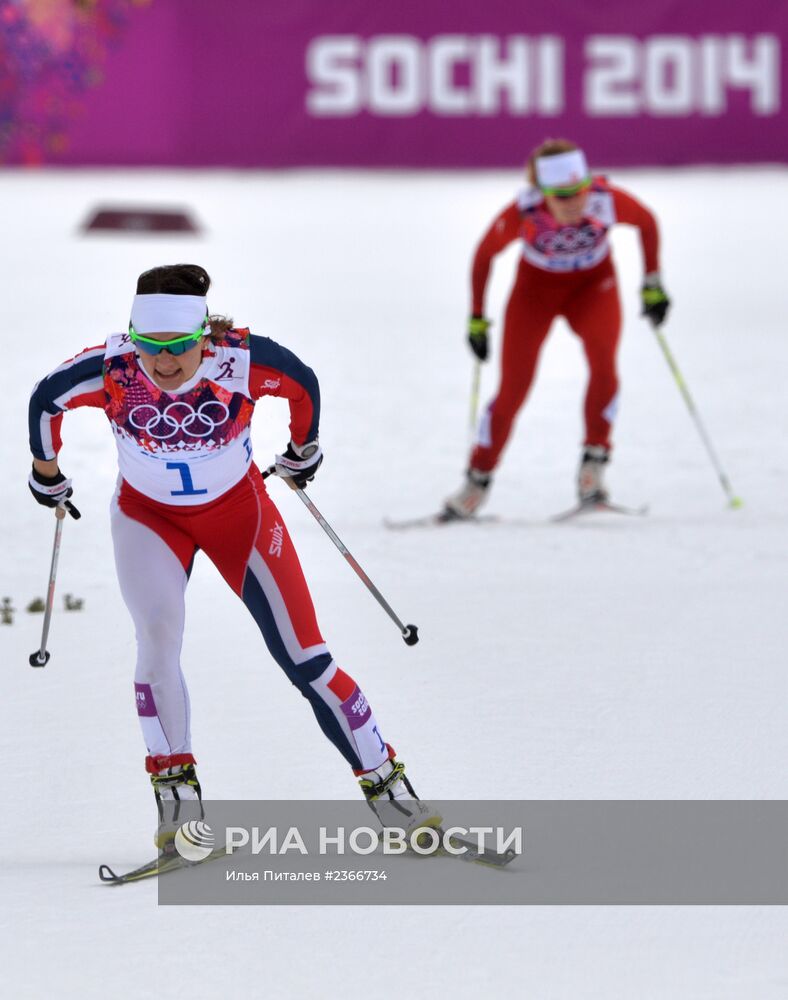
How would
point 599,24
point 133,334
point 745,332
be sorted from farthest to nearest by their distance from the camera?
point 599,24 → point 745,332 → point 133,334

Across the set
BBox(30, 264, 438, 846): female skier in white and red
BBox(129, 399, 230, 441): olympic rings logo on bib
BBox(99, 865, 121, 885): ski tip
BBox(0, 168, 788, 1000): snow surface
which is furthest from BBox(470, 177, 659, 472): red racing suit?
BBox(99, 865, 121, 885): ski tip

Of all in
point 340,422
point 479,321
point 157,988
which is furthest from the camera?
point 340,422

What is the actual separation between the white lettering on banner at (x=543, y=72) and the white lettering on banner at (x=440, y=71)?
12 millimetres

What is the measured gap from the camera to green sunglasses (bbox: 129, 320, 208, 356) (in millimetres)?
4254

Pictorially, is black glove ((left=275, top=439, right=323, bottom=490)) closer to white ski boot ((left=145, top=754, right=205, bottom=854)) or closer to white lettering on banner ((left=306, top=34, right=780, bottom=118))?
white ski boot ((left=145, top=754, right=205, bottom=854))

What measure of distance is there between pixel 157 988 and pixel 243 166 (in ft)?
67.3

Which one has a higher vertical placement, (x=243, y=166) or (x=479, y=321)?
(x=479, y=321)

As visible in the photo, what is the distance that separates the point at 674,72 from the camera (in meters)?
22.6

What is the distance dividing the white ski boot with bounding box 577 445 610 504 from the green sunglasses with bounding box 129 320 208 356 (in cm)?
434

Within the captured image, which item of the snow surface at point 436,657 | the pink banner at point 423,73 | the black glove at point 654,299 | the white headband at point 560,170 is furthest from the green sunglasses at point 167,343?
the pink banner at point 423,73

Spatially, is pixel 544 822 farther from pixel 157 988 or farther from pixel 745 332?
pixel 745 332

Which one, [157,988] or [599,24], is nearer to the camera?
[157,988]

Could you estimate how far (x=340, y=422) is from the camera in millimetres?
10508

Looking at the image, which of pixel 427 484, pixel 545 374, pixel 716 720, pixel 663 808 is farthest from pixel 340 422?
pixel 663 808
